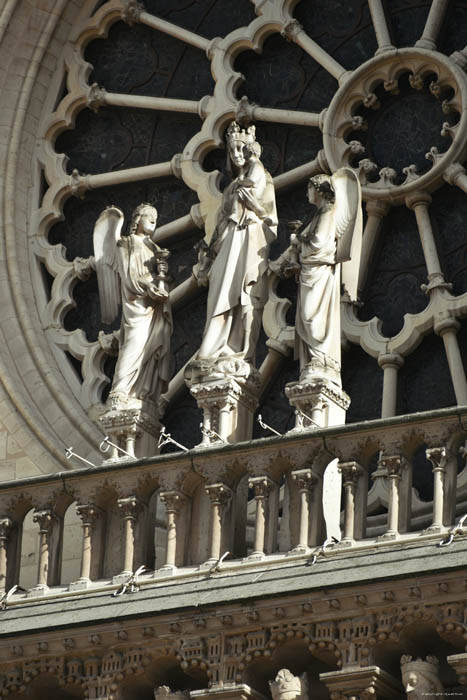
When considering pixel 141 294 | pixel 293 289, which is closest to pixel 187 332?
pixel 293 289

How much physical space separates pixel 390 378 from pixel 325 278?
1.92 meters

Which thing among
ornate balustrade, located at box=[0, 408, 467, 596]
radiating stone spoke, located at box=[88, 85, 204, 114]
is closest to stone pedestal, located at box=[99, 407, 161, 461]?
ornate balustrade, located at box=[0, 408, 467, 596]

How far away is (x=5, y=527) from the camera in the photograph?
18.3 m

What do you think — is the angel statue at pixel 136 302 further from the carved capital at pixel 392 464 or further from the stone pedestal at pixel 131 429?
the carved capital at pixel 392 464

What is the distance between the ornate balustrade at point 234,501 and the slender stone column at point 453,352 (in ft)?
4.31

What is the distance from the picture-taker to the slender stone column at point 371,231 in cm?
2056

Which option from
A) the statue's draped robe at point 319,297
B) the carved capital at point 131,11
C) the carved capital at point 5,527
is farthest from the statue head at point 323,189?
the carved capital at point 131,11

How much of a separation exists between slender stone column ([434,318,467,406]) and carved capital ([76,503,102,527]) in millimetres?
2954

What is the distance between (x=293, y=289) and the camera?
68.9 feet

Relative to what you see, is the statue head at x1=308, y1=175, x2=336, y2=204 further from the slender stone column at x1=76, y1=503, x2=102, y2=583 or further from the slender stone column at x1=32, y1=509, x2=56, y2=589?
the slender stone column at x1=32, y1=509, x2=56, y2=589

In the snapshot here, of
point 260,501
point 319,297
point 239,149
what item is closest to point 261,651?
point 260,501

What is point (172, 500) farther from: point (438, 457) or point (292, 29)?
point (292, 29)

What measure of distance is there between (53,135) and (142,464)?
525cm

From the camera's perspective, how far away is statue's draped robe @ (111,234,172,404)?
741 inches
